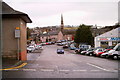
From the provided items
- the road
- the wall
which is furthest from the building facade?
the road

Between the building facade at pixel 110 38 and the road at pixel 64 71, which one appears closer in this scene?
the road at pixel 64 71

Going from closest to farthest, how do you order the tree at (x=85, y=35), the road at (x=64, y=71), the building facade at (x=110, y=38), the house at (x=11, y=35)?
the road at (x=64, y=71)
the house at (x=11, y=35)
the building facade at (x=110, y=38)
the tree at (x=85, y=35)

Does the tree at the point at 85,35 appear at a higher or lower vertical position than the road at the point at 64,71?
higher

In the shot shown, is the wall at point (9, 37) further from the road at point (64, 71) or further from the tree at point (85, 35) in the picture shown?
the tree at point (85, 35)

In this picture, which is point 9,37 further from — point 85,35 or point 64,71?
point 85,35

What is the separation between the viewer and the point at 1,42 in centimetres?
1755

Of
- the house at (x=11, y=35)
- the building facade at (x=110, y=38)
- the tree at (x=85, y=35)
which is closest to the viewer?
the house at (x=11, y=35)

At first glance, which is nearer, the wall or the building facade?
the wall

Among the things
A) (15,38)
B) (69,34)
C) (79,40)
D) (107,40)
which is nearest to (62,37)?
(69,34)

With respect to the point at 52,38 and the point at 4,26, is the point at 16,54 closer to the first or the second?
the point at 4,26

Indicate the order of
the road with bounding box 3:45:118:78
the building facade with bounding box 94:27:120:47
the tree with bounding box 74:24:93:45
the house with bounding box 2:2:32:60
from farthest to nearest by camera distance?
the tree with bounding box 74:24:93:45 → the building facade with bounding box 94:27:120:47 → the house with bounding box 2:2:32:60 → the road with bounding box 3:45:118:78

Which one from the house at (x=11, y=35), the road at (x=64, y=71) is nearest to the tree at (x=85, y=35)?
the house at (x=11, y=35)

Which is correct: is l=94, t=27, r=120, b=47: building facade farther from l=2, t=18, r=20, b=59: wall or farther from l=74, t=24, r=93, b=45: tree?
l=2, t=18, r=20, b=59: wall

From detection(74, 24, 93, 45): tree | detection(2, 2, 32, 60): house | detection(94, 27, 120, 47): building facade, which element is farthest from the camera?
detection(74, 24, 93, 45): tree
